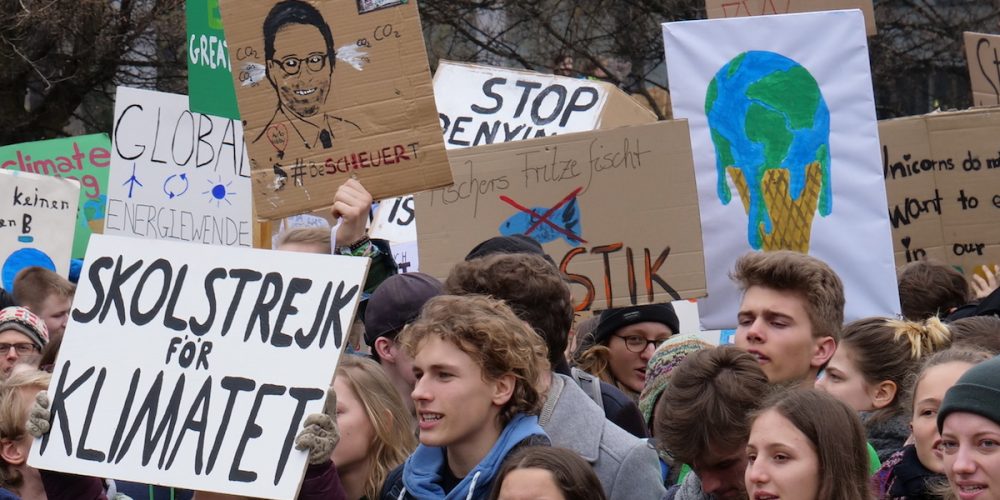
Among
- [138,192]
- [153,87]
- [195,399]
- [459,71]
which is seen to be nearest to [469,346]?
[195,399]

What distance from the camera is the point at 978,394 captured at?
278cm

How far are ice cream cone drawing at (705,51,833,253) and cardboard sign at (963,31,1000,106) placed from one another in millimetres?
2089

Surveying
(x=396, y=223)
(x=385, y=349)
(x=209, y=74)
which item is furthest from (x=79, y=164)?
(x=385, y=349)

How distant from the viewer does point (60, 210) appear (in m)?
7.44

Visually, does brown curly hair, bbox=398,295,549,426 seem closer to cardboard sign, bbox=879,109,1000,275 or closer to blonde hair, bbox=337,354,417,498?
blonde hair, bbox=337,354,417,498

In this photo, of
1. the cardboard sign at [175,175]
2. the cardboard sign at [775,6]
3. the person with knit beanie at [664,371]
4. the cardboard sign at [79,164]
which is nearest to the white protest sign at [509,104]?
the cardboard sign at [775,6]

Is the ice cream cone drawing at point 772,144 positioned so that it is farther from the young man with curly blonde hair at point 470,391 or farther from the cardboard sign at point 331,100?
the young man with curly blonde hair at point 470,391

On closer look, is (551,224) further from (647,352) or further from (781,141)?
(781,141)

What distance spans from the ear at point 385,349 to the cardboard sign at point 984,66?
4.09 meters

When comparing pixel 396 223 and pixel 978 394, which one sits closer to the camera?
pixel 978 394

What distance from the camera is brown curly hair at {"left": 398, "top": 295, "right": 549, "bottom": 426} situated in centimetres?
333

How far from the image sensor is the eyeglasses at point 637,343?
5312 millimetres

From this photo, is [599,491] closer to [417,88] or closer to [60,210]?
[417,88]

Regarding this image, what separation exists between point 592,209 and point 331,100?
124 cm
